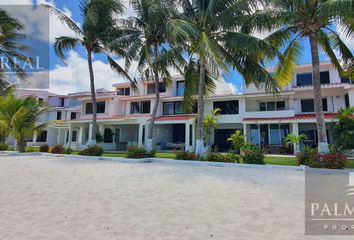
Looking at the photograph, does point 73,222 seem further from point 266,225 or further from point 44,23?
point 44,23

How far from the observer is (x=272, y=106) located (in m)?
23.2

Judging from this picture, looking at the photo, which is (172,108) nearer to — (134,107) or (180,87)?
(180,87)

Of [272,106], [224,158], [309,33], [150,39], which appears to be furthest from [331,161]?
[150,39]

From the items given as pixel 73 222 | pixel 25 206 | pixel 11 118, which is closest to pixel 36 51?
pixel 11 118

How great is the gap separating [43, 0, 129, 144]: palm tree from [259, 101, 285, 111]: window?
15.2 meters

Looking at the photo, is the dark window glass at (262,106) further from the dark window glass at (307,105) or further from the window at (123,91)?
the window at (123,91)

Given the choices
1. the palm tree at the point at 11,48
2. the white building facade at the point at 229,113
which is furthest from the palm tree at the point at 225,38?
the palm tree at the point at 11,48

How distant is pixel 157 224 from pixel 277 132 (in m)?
20.1

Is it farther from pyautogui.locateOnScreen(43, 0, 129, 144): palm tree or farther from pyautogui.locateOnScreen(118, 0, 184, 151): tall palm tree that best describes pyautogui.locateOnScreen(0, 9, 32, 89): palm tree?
pyautogui.locateOnScreen(118, 0, 184, 151): tall palm tree

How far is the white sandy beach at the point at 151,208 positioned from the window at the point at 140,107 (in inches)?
798

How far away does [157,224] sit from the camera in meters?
4.27

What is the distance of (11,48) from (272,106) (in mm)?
28478

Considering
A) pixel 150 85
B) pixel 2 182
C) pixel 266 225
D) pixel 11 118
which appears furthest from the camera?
pixel 150 85

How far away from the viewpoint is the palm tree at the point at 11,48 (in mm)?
22456
